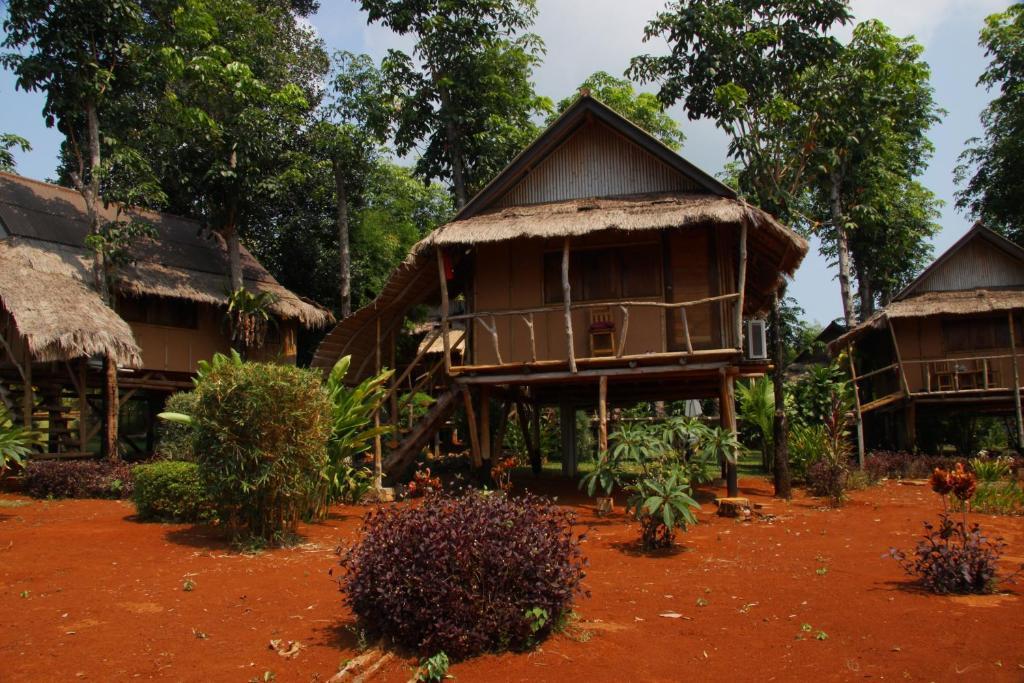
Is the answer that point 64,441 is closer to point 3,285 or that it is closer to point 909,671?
point 3,285

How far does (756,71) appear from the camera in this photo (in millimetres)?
18938

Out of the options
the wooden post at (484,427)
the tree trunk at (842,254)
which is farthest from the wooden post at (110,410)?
the tree trunk at (842,254)

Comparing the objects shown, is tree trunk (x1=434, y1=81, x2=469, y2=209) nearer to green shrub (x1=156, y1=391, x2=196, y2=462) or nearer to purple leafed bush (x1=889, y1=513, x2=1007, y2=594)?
green shrub (x1=156, y1=391, x2=196, y2=462)

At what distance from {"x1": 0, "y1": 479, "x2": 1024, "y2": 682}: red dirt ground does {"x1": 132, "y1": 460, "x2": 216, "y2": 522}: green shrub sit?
0.95ft

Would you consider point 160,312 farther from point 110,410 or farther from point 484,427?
point 484,427

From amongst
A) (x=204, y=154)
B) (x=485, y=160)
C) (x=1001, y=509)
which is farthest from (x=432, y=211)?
(x=1001, y=509)

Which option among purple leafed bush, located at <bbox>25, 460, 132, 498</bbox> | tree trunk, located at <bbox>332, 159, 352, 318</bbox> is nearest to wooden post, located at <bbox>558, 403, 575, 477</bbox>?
tree trunk, located at <bbox>332, 159, 352, 318</bbox>

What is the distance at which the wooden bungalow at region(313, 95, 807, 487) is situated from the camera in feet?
43.5

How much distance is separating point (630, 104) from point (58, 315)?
1800cm

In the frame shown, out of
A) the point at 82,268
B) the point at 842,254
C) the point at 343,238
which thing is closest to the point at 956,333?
the point at 842,254

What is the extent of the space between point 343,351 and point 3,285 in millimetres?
6330

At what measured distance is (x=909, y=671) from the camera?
5.65 m

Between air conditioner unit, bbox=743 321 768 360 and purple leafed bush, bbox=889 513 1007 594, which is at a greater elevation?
air conditioner unit, bbox=743 321 768 360

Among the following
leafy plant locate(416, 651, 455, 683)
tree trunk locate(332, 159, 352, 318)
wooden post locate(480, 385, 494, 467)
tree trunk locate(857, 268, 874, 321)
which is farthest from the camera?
tree trunk locate(857, 268, 874, 321)
